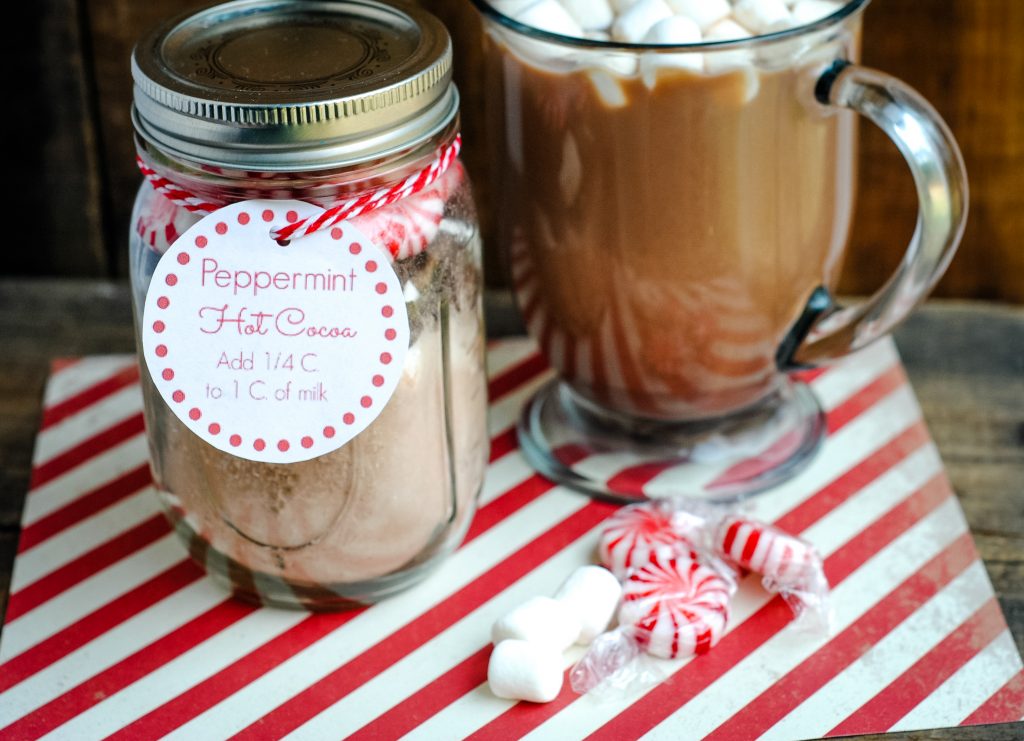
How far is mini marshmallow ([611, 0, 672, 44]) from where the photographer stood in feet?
2.78

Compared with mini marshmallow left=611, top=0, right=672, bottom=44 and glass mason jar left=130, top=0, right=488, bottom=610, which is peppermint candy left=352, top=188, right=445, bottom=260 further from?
mini marshmallow left=611, top=0, right=672, bottom=44

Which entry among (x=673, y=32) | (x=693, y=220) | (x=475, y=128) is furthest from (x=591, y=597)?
(x=475, y=128)

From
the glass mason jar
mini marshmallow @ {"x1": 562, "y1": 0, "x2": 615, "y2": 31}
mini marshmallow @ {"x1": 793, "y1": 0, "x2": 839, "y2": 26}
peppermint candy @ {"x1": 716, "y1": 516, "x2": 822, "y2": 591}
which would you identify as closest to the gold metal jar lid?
the glass mason jar

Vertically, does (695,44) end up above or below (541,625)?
above

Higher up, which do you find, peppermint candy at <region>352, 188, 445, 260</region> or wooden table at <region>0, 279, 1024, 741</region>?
peppermint candy at <region>352, 188, 445, 260</region>

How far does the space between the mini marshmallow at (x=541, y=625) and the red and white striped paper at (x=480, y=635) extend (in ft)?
0.07

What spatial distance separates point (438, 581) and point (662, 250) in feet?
0.91

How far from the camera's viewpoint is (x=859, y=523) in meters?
0.97

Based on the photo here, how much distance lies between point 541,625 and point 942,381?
497mm

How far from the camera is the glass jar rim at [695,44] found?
2.69 ft

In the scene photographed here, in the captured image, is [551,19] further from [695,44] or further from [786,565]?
[786,565]

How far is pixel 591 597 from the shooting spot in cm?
86

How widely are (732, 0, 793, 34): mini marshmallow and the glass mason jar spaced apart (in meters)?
0.20

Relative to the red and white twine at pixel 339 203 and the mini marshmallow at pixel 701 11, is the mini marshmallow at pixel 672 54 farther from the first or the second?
the red and white twine at pixel 339 203
